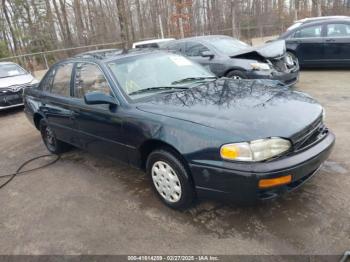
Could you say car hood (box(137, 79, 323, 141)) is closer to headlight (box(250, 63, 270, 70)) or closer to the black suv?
headlight (box(250, 63, 270, 70))

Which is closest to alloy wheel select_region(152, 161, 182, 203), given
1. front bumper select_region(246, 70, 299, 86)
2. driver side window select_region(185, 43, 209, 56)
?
front bumper select_region(246, 70, 299, 86)

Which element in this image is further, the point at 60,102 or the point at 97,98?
the point at 60,102

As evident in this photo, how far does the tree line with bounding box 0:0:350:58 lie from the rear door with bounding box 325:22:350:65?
15864 mm

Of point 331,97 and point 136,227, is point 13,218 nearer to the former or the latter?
point 136,227

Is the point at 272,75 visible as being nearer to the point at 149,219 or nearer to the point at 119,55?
the point at 119,55

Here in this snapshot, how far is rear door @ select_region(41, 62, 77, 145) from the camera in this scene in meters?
4.39

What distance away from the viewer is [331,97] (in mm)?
6789

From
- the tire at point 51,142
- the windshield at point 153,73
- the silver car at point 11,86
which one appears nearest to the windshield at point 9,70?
the silver car at point 11,86

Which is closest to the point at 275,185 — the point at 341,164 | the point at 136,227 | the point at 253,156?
the point at 253,156

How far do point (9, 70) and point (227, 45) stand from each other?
6625 mm

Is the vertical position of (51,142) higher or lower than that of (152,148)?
lower

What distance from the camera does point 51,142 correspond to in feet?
17.5

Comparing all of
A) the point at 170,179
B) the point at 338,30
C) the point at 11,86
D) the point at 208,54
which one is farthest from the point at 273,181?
the point at 11,86

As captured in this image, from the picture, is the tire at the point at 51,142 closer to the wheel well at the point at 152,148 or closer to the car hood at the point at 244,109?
the wheel well at the point at 152,148
